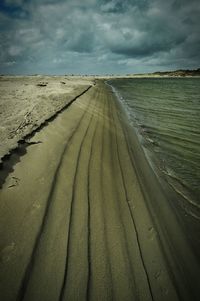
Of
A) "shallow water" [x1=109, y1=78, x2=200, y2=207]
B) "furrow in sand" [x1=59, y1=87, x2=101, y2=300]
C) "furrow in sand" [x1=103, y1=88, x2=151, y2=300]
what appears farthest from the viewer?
"shallow water" [x1=109, y1=78, x2=200, y2=207]

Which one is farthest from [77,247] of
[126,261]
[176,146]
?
[176,146]

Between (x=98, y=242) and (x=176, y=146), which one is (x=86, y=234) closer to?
(x=98, y=242)

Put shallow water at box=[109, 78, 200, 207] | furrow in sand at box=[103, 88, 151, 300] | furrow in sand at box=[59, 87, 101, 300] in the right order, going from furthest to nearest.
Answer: shallow water at box=[109, 78, 200, 207] < furrow in sand at box=[103, 88, 151, 300] < furrow in sand at box=[59, 87, 101, 300]

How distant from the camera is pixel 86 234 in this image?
3.05m

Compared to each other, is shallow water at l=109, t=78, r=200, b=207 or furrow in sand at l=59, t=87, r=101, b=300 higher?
furrow in sand at l=59, t=87, r=101, b=300

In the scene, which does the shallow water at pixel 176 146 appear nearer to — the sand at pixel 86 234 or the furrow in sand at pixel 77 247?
the sand at pixel 86 234

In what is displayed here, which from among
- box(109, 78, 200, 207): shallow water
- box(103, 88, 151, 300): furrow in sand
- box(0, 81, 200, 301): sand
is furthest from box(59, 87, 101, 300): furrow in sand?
box(109, 78, 200, 207): shallow water

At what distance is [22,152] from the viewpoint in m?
5.04

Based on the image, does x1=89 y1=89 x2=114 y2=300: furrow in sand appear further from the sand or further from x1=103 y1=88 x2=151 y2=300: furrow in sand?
x1=103 y1=88 x2=151 y2=300: furrow in sand

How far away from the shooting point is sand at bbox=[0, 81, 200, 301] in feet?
7.78

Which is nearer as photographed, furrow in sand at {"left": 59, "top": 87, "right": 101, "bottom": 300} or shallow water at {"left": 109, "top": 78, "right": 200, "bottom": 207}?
furrow in sand at {"left": 59, "top": 87, "right": 101, "bottom": 300}

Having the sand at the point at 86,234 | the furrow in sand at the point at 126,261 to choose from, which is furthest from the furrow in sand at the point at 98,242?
the furrow in sand at the point at 126,261

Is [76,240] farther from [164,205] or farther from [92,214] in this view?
[164,205]

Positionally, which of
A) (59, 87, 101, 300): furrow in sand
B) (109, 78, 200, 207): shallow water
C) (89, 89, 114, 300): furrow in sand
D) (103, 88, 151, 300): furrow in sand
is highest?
(59, 87, 101, 300): furrow in sand
